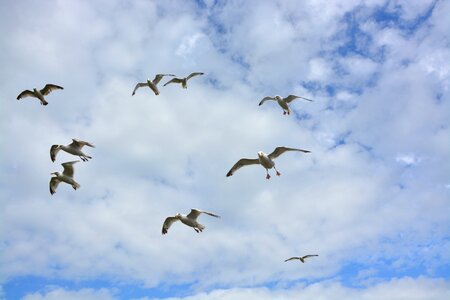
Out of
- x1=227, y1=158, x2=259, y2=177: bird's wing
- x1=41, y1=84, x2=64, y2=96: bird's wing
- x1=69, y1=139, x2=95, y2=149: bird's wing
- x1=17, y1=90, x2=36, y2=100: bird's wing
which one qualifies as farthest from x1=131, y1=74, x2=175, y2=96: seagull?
x1=227, y1=158, x2=259, y2=177: bird's wing

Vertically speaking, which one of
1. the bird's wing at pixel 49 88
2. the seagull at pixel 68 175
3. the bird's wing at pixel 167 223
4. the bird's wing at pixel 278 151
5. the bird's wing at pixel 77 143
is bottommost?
the bird's wing at pixel 167 223

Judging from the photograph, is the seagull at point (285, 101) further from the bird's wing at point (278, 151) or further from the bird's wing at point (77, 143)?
the bird's wing at point (77, 143)

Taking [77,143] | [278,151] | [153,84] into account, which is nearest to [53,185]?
[77,143]

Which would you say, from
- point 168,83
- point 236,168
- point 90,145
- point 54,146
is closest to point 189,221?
point 236,168

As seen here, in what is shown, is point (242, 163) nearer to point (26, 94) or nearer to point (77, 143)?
point (77, 143)

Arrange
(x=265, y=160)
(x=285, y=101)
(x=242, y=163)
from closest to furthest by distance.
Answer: (x=265, y=160)
(x=242, y=163)
(x=285, y=101)

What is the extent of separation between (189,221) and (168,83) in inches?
648

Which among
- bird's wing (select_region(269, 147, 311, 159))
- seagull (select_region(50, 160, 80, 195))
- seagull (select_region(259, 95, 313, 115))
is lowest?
seagull (select_region(50, 160, 80, 195))

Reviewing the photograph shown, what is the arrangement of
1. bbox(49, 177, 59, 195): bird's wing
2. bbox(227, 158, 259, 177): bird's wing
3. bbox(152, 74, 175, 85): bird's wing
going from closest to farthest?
bbox(227, 158, 259, 177): bird's wing
bbox(49, 177, 59, 195): bird's wing
bbox(152, 74, 175, 85): bird's wing

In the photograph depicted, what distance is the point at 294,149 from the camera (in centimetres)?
3619

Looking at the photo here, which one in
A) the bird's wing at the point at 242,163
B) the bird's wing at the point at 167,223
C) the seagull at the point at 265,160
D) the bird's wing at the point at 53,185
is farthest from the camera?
the bird's wing at the point at 53,185

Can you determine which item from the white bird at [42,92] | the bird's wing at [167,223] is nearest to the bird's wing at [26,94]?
the white bird at [42,92]

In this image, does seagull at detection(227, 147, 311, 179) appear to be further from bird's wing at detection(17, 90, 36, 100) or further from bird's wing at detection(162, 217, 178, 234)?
bird's wing at detection(17, 90, 36, 100)

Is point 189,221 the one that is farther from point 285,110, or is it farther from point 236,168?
point 285,110
